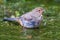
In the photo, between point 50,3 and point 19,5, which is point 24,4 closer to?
point 19,5

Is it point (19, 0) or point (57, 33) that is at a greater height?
point (19, 0)

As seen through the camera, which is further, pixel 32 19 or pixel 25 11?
pixel 25 11

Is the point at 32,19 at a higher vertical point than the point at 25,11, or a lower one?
lower

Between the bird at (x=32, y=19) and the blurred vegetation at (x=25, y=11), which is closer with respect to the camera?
the blurred vegetation at (x=25, y=11)

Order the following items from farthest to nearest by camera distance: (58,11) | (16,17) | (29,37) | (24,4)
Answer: (24,4) → (58,11) → (16,17) → (29,37)

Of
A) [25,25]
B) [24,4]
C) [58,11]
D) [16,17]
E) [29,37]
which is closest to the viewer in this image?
[29,37]

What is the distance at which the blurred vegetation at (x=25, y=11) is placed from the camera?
8164 millimetres

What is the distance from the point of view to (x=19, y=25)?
914 centimetres

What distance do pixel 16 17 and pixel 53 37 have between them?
197 centimetres

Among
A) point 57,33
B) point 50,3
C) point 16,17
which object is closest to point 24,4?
point 50,3

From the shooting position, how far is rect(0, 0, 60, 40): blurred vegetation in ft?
26.8

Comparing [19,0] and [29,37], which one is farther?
[19,0]

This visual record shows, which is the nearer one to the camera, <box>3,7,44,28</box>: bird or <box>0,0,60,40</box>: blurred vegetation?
<box>0,0,60,40</box>: blurred vegetation

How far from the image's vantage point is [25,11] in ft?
34.6
